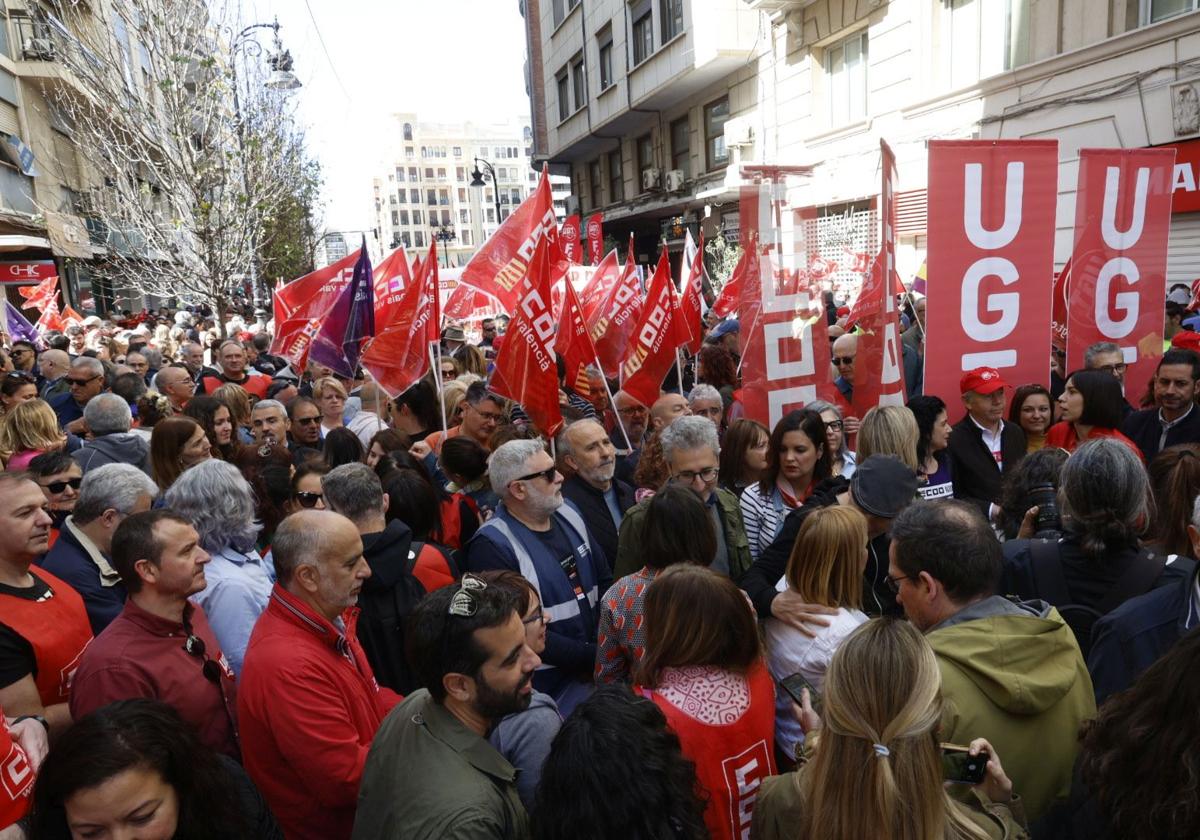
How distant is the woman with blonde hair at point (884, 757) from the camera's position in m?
1.54

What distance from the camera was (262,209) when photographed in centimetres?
1395

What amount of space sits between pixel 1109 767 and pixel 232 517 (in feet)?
9.95

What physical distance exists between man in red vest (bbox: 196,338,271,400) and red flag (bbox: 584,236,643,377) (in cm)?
354

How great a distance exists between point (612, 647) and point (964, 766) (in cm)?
136

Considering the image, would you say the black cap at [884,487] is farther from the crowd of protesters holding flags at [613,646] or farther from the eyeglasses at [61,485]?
the eyeglasses at [61,485]

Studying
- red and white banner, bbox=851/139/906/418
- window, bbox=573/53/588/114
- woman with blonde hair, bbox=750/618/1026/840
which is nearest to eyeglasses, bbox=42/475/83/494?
woman with blonde hair, bbox=750/618/1026/840

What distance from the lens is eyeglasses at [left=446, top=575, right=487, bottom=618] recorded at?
201cm

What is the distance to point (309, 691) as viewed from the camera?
2.36 metres

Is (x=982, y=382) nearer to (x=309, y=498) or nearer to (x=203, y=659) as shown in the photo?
(x=309, y=498)

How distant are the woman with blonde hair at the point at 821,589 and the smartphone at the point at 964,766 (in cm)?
80

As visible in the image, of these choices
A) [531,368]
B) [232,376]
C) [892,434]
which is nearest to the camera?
[892,434]

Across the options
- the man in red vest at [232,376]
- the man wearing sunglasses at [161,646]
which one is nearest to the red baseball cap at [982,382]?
the man wearing sunglasses at [161,646]

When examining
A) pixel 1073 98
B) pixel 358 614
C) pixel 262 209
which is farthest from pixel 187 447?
pixel 1073 98

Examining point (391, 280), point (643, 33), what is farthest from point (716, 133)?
point (391, 280)
